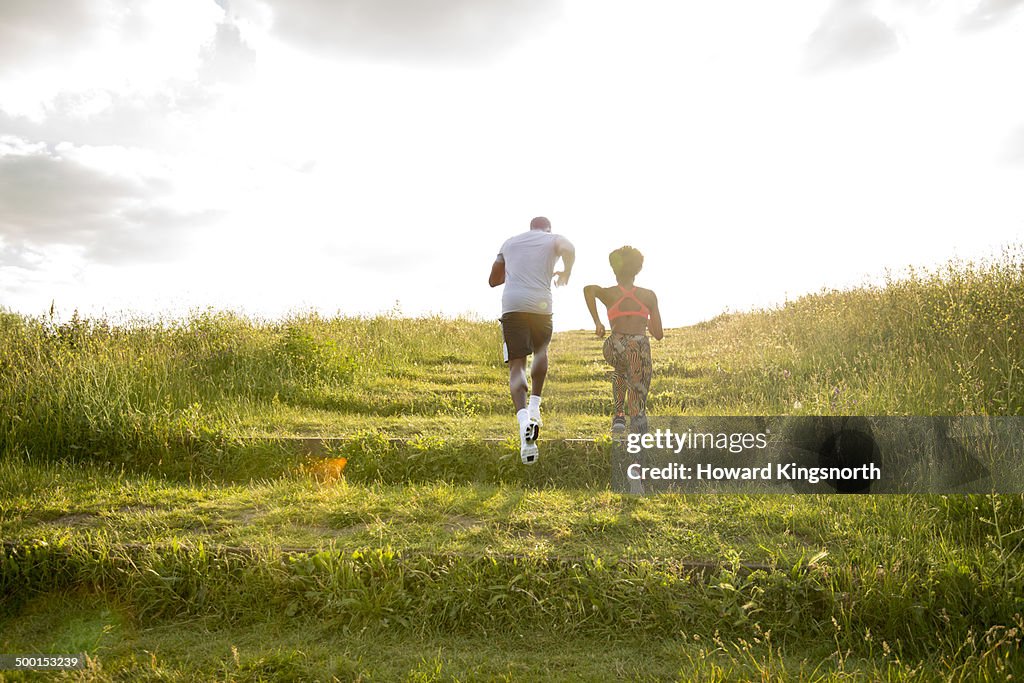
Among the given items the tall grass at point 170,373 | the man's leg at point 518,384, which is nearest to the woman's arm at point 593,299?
the man's leg at point 518,384

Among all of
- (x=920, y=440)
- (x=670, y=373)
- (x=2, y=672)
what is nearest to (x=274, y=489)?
(x=2, y=672)

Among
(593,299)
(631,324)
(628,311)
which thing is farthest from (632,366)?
Result: (593,299)

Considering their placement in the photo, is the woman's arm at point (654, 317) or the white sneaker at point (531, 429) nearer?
the white sneaker at point (531, 429)

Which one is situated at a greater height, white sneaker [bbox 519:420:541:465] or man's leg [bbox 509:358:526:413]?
man's leg [bbox 509:358:526:413]

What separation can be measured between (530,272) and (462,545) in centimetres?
317

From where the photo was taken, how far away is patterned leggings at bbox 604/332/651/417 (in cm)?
669

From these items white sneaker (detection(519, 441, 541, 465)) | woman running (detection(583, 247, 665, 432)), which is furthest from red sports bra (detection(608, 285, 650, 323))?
white sneaker (detection(519, 441, 541, 465))

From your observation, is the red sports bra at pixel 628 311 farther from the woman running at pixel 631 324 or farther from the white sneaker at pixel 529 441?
the white sneaker at pixel 529 441

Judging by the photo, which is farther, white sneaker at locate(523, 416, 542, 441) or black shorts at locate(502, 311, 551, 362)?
black shorts at locate(502, 311, 551, 362)

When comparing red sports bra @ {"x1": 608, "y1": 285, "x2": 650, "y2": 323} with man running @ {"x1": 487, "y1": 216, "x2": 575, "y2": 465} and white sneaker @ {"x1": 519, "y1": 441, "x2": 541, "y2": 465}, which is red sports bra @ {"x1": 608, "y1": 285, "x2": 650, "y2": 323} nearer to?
man running @ {"x1": 487, "y1": 216, "x2": 575, "y2": 465}

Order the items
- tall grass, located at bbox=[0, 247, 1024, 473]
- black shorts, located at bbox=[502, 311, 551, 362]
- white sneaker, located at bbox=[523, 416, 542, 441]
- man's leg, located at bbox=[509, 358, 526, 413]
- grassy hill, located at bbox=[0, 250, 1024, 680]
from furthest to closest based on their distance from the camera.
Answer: tall grass, located at bbox=[0, 247, 1024, 473]
black shorts, located at bbox=[502, 311, 551, 362]
man's leg, located at bbox=[509, 358, 526, 413]
white sneaker, located at bbox=[523, 416, 542, 441]
grassy hill, located at bbox=[0, 250, 1024, 680]

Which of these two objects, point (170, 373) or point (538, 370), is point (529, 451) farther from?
point (170, 373)

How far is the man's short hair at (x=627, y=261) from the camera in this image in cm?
671

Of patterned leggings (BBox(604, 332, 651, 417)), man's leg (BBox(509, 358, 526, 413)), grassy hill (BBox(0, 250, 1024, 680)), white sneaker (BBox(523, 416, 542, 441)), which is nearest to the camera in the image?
grassy hill (BBox(0, 250, 1024, 680))
